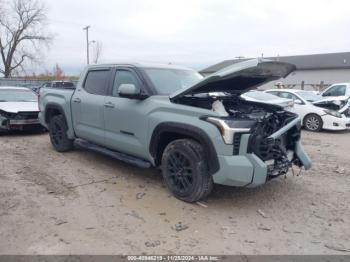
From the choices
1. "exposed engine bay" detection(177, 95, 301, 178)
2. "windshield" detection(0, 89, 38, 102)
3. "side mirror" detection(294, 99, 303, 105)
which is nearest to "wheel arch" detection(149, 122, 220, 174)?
"exposed engine bay" detection(177, 95, 301, 178)

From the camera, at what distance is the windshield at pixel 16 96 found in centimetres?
1017

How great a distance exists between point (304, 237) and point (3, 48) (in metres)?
48.7

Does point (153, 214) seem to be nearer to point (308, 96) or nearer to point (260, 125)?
point (260, 125)

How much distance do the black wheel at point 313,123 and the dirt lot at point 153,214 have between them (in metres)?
5.38

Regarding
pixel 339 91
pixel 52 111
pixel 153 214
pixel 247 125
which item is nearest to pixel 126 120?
pixel 153 214

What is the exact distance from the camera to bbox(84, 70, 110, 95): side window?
5.80 meters

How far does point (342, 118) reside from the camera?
11.1m

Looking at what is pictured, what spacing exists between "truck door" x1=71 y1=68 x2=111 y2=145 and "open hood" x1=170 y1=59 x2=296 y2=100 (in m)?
1.70

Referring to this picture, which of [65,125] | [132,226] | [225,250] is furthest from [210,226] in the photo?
[65,125]

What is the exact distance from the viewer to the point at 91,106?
19.3 ft

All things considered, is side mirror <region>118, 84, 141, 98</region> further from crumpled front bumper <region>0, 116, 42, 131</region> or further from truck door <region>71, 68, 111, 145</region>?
crumpled front bumper <region>0, 116, 42, 131</region>

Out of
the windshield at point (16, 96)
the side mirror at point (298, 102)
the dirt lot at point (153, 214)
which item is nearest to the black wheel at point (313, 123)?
the side mirror at point (298, 102)

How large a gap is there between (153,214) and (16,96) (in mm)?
8127

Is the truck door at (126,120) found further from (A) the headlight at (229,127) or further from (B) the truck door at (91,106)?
(A) the headlight at (229,127)
